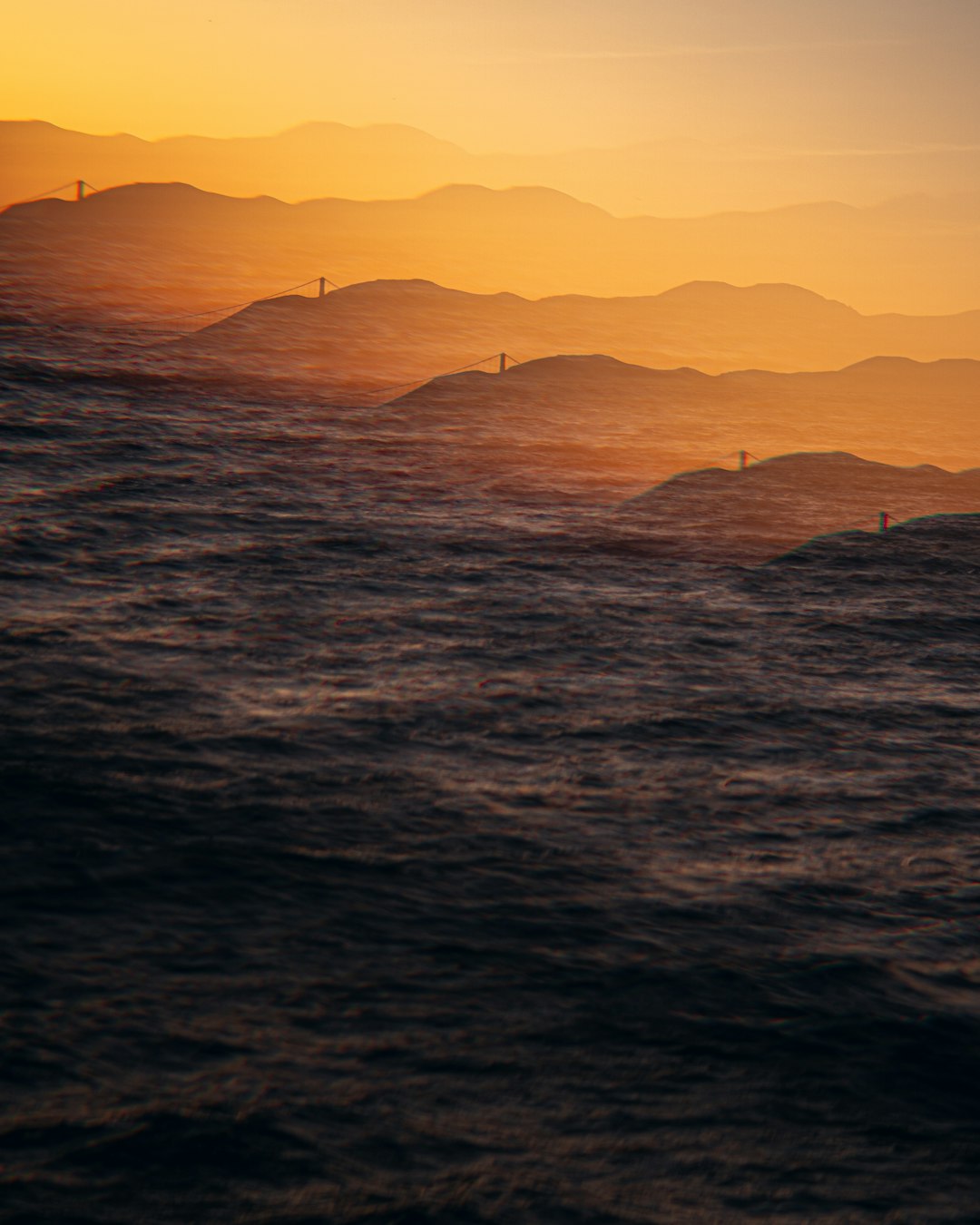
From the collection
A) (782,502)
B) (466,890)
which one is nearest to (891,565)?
(782,502)

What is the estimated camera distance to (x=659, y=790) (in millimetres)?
5387

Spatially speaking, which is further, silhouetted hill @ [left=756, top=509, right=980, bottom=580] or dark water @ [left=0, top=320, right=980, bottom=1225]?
silhouetted hill @ [left=756, top=509, right=980, bottom=580]

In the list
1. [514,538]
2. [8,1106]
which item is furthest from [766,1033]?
[514,538]

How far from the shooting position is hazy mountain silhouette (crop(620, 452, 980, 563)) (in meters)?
10.5

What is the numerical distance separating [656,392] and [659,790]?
529 inches

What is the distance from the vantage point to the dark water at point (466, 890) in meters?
3.08

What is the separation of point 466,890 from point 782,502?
8.85m

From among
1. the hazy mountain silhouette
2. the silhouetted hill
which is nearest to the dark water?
the silhouetted hill

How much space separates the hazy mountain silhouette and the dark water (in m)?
1.74

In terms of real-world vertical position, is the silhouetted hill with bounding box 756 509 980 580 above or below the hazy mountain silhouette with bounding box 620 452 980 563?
below

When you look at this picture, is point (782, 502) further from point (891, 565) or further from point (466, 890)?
point (466, 890)

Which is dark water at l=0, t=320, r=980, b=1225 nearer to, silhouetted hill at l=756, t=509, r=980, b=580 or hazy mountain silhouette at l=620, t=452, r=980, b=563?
silhouetted hill at l=756, t=509, r=980, b=580

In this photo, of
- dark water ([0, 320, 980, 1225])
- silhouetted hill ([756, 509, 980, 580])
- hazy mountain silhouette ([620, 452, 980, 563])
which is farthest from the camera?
hazy mountain silhouette ([620, 452, 980, 563])

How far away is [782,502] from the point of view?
1234cm
